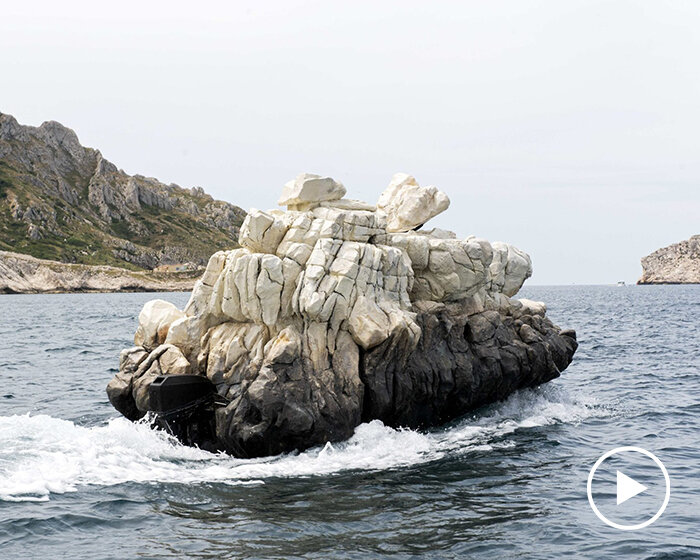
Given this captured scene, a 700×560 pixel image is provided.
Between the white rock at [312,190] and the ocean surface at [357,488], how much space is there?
9991 millimetres

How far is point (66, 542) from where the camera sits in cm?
1672

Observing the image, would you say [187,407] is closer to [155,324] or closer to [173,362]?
[173,362]

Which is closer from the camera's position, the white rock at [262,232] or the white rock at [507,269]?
the white rock at [262,232]

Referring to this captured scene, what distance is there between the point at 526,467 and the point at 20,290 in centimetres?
17330

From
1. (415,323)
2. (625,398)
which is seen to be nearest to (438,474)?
(415,323)

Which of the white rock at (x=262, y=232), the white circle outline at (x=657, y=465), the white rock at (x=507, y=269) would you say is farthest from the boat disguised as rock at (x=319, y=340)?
the white circle outline at (x=657, y=465)

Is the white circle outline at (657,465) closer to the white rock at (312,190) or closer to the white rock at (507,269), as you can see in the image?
the white rock at (507,269)

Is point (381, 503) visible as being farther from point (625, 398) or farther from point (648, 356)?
point (648, 356)

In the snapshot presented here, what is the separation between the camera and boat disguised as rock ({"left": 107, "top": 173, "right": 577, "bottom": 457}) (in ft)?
79.8

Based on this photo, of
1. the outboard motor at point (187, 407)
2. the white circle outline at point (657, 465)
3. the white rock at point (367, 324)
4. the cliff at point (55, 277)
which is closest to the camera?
the white circle outline at point (657, 465)

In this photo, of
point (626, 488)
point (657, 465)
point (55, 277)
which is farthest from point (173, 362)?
point (55, 277)

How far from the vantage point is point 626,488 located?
21547 mm

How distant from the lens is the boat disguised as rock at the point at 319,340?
24312mm

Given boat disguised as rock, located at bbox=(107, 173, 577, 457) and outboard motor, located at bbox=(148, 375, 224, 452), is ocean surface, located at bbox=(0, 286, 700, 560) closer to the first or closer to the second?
outboard motor, located at bbox=(148, 375, 224, 452)
